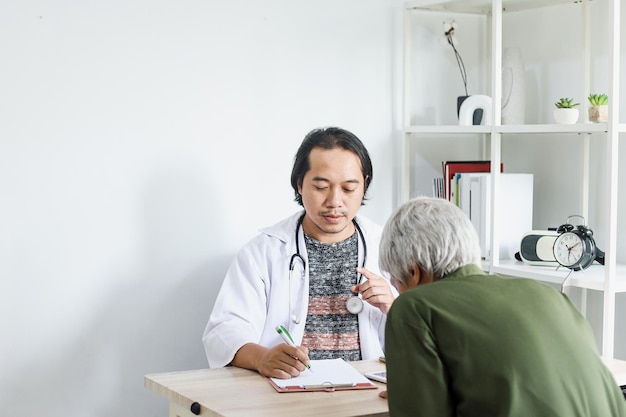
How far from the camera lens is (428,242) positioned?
1893 mm

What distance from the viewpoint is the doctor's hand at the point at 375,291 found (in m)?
2.73

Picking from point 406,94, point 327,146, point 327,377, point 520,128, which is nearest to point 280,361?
point 327,377

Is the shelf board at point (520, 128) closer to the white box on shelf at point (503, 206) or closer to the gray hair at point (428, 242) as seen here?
the white box on shelf at point (503, 206)

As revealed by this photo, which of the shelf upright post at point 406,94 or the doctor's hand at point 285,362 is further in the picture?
the shelf upright post at point 406,94

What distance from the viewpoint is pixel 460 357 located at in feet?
5.55

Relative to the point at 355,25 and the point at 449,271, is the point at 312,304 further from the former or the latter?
the point at 355,25

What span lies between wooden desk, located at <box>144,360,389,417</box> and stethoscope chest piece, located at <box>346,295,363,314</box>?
46cm

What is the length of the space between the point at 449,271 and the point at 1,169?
161 centimetres

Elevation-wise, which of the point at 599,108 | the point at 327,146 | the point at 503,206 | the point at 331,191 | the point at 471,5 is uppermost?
the point at 471,5

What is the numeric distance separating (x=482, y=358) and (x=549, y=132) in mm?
1795

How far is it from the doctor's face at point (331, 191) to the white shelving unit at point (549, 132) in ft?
2.18

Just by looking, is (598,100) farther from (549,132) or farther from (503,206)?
(503,206)

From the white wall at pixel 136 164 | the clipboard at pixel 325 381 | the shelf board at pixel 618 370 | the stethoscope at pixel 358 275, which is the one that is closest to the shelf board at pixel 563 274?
the shelf board at pixel 618 370

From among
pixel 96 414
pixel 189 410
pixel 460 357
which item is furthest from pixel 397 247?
pixel 96 414
